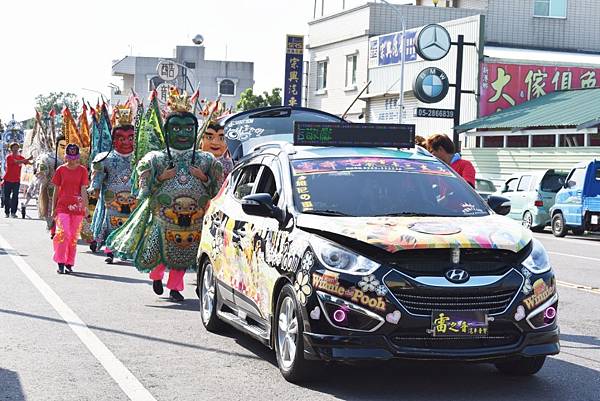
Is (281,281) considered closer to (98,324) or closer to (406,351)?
(406,351)

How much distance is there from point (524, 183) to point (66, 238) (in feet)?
54.9

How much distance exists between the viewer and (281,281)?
7.74 m

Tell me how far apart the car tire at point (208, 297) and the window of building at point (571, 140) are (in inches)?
1013

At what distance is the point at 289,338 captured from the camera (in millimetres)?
7562

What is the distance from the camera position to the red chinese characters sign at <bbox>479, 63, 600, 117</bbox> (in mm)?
40344

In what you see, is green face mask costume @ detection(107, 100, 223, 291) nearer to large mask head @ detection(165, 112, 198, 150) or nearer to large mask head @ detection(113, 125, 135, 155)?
large mask head @ detection(165, 112, 198, 150)

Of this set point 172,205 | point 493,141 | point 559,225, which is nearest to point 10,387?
point 172,205

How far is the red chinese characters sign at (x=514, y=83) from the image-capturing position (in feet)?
132

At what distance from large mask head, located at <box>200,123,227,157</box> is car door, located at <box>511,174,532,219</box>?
48.2ft

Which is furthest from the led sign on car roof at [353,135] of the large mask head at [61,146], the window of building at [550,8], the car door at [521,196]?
the window of building at [550,8]

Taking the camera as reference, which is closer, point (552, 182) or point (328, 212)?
point (328, 212)

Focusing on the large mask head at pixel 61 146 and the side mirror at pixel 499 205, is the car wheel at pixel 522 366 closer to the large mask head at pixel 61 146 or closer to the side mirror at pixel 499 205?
the side mirror at pixel 499 205

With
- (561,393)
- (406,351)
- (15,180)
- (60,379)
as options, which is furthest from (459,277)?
(15,180)

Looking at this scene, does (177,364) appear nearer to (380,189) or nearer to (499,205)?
(380,189)
